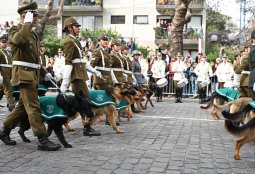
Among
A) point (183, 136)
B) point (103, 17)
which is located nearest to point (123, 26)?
point (103, 17)

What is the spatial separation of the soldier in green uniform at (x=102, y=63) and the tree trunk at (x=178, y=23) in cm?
1341

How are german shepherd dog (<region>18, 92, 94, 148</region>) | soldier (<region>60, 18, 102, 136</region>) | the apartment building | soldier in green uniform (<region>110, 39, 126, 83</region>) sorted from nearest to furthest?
german shepherd dog (<region>18, 92, 94, 148</region>)
soldier (<region>60, 18, 102, 136</region>)
soldier in green uniform (<region>110, 39, 126, 83</region>)
the apartment building

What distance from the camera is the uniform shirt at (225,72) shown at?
18.1 metres

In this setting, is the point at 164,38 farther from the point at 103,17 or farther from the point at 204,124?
the point at 204,124

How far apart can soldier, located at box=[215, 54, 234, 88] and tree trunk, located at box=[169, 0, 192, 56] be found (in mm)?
5136

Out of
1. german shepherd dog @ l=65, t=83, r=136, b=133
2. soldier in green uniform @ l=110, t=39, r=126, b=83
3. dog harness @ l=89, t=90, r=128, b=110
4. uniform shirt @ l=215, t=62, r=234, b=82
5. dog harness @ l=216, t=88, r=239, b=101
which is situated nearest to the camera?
dog harness @ l=89, t=90, r=128, b=110

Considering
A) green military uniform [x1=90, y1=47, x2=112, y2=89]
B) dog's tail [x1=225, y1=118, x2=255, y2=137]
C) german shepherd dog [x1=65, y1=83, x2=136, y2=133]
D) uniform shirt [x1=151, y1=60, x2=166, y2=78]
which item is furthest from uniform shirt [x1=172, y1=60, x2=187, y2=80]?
dog's tail [x1=225, y1=118, x2=255, y2=137]

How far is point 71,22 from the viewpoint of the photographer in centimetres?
844

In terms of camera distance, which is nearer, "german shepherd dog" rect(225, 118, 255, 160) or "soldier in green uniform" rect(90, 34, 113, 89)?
"german shepherd dog" rect(225, 118, 255, 160)

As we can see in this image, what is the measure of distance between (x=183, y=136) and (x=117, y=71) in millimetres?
3049

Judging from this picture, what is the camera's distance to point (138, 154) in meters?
7.08

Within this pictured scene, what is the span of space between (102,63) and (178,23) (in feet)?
45.1

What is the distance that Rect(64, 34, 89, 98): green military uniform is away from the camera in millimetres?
8453

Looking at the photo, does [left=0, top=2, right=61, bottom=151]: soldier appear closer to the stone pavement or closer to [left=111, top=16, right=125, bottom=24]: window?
the stone pavement
